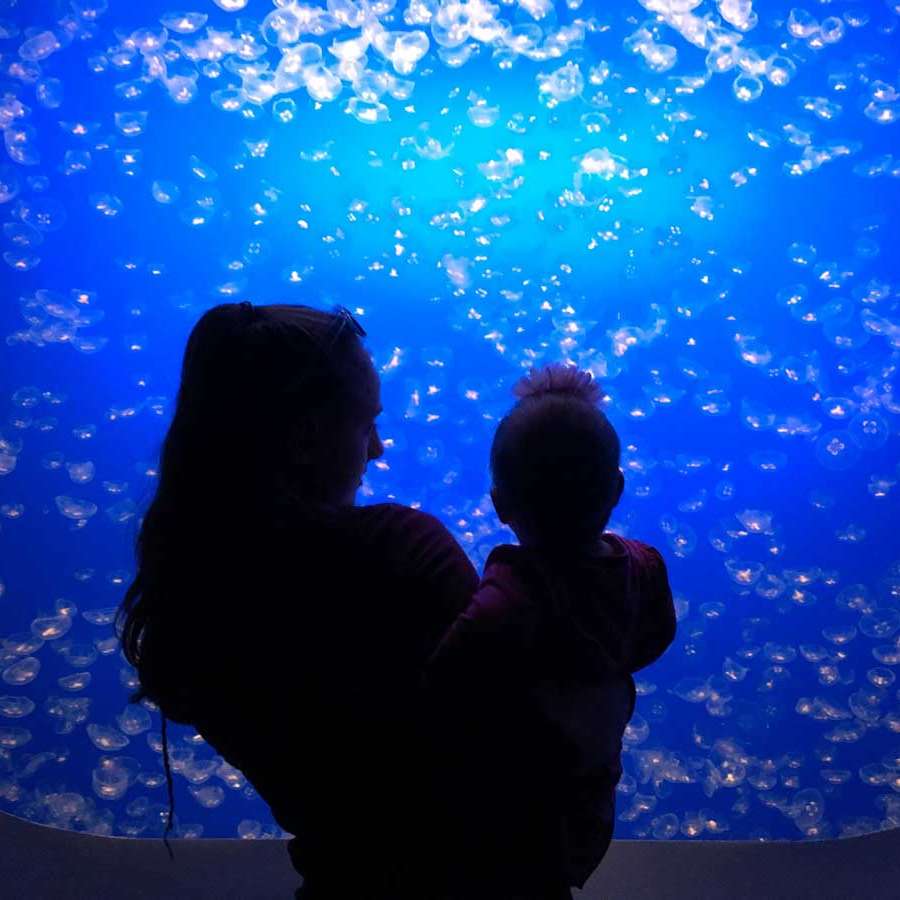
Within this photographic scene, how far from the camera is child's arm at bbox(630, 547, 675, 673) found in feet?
4.56

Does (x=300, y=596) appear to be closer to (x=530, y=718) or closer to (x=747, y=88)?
(x=530, y=718)

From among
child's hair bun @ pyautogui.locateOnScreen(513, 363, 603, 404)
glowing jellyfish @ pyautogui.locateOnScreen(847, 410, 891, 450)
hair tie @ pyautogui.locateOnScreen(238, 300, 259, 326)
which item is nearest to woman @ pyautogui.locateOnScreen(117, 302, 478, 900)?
hair tie @ pyautogui.locateOnScreen(238, 300, 259, 326)

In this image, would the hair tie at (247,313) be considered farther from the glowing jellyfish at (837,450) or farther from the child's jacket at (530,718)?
the glowing jellyfish at (837,450)

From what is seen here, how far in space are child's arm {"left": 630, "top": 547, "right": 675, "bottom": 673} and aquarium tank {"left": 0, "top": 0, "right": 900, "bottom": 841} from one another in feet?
9.30

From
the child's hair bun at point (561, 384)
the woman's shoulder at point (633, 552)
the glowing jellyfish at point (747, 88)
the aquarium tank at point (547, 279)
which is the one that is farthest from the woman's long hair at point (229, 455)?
the glowing jellyfish at point (747, 88)

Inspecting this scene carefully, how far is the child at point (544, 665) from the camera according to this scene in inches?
43.7

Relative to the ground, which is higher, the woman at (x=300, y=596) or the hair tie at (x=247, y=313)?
the hair tie at (x=247, y=313)

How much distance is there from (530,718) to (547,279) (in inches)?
150

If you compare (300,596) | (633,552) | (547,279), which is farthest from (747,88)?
(300,596)

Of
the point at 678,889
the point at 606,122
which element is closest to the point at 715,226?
the point at 606,122

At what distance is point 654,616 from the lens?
1.40m

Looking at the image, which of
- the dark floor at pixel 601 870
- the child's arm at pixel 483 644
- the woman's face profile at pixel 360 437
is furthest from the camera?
the dark floor at pixel 601 870

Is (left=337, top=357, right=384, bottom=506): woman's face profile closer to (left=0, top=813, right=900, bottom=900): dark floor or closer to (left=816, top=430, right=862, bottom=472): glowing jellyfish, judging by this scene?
(left=0, top=813, right=900, bottom=900): dark floor

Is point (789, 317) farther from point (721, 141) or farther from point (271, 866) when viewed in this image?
point (271, 866)
